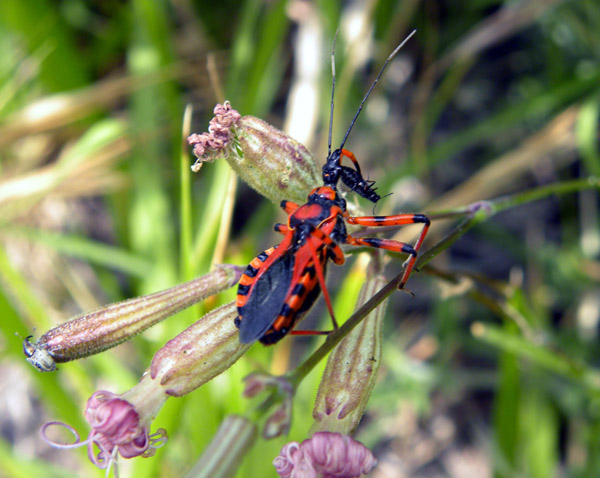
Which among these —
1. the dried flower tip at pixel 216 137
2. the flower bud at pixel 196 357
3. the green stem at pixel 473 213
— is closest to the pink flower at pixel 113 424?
the flower bud at pixel 196 357

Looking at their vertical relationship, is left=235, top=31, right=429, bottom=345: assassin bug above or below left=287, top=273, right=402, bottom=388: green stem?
above

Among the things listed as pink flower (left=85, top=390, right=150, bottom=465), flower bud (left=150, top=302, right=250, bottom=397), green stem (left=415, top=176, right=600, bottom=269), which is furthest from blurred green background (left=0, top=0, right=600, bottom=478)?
pink flower (left=85, top=390, right=150, bottom=465)

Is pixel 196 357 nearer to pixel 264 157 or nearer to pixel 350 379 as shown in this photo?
pixel 350 379

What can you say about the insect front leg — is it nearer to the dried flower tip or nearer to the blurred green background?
the dried flower tip

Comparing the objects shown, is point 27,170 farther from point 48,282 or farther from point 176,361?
point 176,361

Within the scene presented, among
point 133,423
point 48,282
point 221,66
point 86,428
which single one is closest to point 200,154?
point 133,423
